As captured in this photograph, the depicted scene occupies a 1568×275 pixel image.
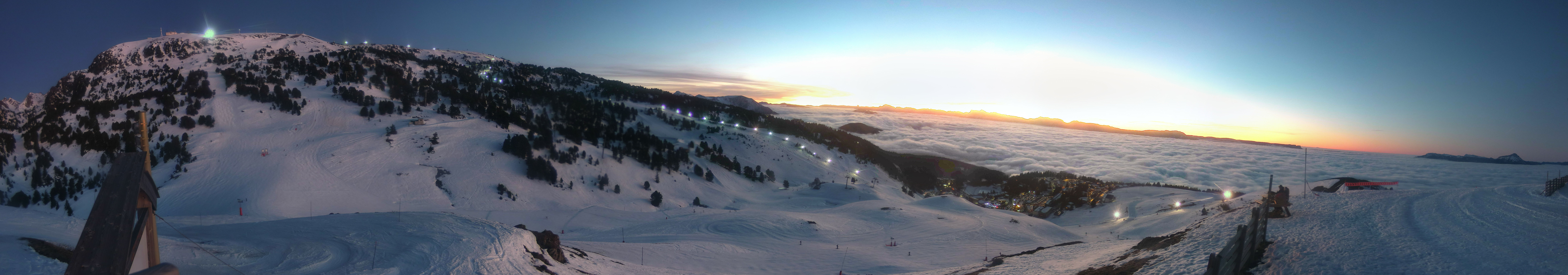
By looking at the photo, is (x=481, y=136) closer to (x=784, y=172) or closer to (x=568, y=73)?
(x=784, y=172)

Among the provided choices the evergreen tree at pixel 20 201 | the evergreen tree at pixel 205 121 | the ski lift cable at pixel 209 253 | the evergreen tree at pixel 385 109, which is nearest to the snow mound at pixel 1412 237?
the ski lift cable at pixel 209 253

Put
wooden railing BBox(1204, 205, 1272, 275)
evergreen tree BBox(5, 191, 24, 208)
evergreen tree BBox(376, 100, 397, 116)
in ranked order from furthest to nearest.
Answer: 1. evergreen tree BBox(376, 100, 397, 116)
2. evergreen tree BBox(5, 191, 24, 208)
3. wooden railing BBox(1204, 205, 1272, 275)

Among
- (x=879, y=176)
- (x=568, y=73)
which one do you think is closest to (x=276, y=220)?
(x=879, y=176)

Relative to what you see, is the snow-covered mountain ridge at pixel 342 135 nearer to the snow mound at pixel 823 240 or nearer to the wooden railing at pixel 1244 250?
the snow mound at pixel 823 240

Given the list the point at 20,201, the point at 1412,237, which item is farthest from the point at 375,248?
the point at 20,201

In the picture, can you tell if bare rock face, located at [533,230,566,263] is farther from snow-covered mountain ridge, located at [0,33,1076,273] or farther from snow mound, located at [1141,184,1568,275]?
snow mound, located at [1141,184,1568,275]

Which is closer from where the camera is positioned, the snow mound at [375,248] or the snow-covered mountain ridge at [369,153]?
the snow mound at [375,248]

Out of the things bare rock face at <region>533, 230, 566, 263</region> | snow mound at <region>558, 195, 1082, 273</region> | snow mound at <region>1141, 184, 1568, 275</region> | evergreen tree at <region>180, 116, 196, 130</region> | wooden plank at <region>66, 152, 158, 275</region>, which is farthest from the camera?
evergreen tree at <region>180, 116, 196, 130</region>

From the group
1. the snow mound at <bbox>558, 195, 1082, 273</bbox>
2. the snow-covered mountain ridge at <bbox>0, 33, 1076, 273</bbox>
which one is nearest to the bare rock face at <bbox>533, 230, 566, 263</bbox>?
the snow-covered mountain ridge at <bbox>0, 33, 1076, 273</bbox>

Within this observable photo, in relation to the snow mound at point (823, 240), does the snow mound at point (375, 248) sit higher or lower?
higher
